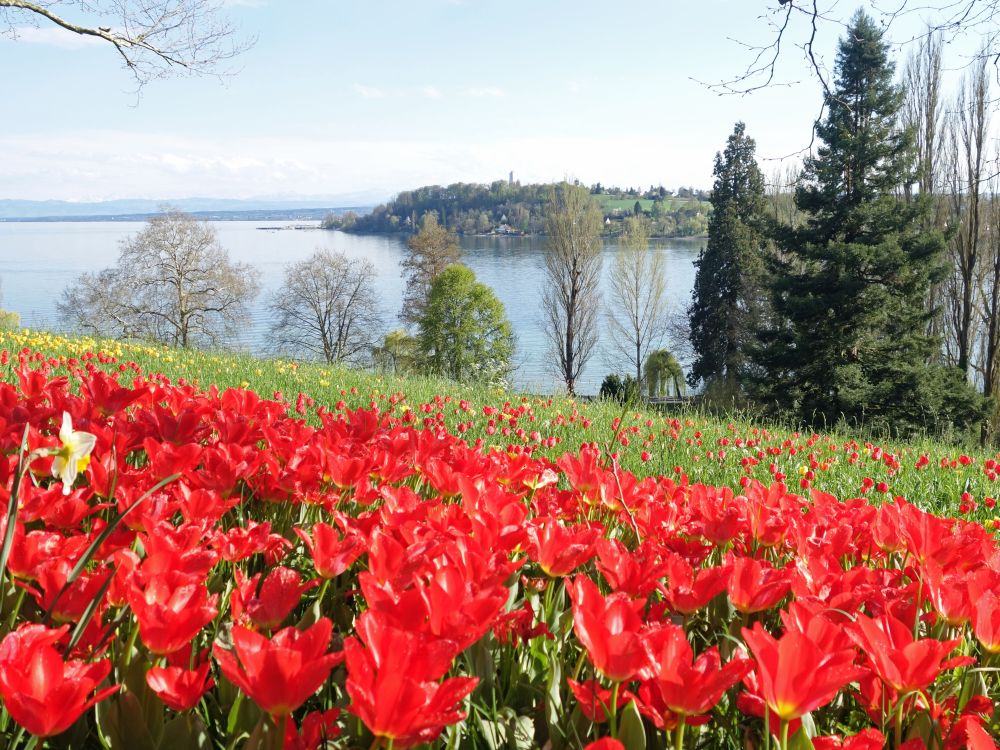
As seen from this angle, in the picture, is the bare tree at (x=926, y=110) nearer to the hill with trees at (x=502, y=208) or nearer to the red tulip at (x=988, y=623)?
the red tulip at (x=988, y=623)

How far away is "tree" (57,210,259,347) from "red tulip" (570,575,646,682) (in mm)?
39205

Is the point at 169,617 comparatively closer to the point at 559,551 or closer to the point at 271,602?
the point at 271,602

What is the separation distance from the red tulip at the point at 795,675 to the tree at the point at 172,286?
3940cm

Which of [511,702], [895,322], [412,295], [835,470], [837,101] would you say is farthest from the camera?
[412,295]

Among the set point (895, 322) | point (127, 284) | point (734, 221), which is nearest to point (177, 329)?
point (127, 284)

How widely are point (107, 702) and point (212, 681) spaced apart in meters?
0.15

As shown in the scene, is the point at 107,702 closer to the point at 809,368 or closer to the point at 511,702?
the point at 511,702

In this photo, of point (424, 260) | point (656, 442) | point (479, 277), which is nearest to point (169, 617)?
point (656, 442)

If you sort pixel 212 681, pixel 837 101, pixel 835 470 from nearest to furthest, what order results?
pixel 212 681 → pixel 837 101 → pixel 835 470

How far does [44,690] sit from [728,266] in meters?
38.6

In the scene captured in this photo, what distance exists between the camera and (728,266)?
1462 inches

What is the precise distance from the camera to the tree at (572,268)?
131 ft

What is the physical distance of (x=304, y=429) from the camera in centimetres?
216

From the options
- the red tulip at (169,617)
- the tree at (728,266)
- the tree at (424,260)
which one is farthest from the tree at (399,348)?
the red tulip at (169,617)
